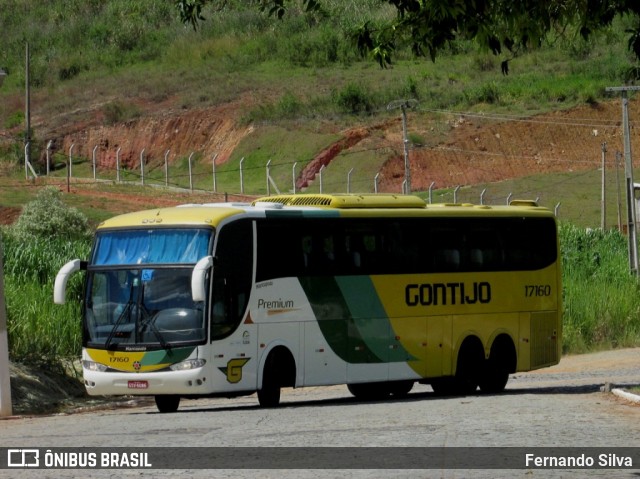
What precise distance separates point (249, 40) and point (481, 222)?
294 ft

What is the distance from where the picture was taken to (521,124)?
87188 mm

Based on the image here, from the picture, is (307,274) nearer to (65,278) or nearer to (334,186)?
(65,278)

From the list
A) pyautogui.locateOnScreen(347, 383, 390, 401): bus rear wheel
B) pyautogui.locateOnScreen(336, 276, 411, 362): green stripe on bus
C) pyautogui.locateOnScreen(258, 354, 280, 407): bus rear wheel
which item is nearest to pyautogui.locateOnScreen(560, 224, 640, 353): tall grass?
pyautogui.locateOnScreen(347, 383, 390, 401): bus rear wheel

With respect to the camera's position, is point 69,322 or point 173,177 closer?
point 69,322

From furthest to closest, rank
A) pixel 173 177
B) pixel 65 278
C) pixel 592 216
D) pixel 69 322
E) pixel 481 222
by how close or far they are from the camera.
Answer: pixel 173 177 < pixel 592 216 < pixel 69 322 < pixel 481 222 < pixel 65 278

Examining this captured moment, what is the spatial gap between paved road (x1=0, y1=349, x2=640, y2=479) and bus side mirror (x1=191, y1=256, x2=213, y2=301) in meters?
1.73

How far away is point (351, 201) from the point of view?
77.0 feet

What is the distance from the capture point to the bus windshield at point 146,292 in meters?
20.6

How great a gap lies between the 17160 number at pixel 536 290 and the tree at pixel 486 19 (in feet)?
30.3

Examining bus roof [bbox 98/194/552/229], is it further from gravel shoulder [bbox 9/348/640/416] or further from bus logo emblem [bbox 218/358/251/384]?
gravel shoulder [bbox 9/348/640/416]

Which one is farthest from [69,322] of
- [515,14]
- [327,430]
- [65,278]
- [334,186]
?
[334,186]

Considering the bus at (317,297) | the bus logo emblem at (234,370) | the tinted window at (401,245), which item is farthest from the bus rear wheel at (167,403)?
the tinted window at (401,245)

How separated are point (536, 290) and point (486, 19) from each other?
1099cm

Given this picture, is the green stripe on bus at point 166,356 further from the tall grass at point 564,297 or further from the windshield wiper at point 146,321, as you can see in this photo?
the tall grass at point 564,297
